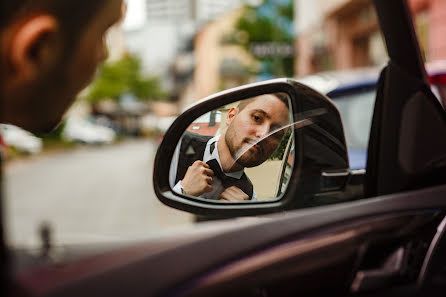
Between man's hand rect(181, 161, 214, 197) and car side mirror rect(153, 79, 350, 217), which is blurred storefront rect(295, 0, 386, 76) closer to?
car side mirror rect(153, 79, 350, 217)

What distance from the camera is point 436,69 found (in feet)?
10.8

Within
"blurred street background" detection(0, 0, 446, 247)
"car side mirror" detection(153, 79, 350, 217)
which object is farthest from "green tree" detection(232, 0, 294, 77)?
"car side mirror" detection(153, 79, 350, 217)

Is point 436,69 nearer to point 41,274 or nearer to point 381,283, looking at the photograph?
point 381,283

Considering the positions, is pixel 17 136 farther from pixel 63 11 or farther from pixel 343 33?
pixel 343 33

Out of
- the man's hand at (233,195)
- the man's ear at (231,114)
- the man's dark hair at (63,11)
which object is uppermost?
the man's dark hair at (63,11)

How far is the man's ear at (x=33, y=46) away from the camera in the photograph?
72 cm

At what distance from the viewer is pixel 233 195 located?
1.01m

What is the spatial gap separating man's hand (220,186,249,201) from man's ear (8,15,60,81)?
420 millimetres

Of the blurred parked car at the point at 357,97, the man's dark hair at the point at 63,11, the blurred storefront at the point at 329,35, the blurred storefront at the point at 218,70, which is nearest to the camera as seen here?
the man's dark hair at the point at 63,11

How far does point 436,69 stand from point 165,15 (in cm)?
261

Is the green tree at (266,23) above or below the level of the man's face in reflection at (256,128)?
above

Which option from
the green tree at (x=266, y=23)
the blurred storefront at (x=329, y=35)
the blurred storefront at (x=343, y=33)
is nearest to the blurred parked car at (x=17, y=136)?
the blurred storefront at (x=343, y=33)

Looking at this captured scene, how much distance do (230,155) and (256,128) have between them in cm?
8

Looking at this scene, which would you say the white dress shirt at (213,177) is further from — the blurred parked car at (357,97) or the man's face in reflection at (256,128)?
the blurred parked car at (357,97)
